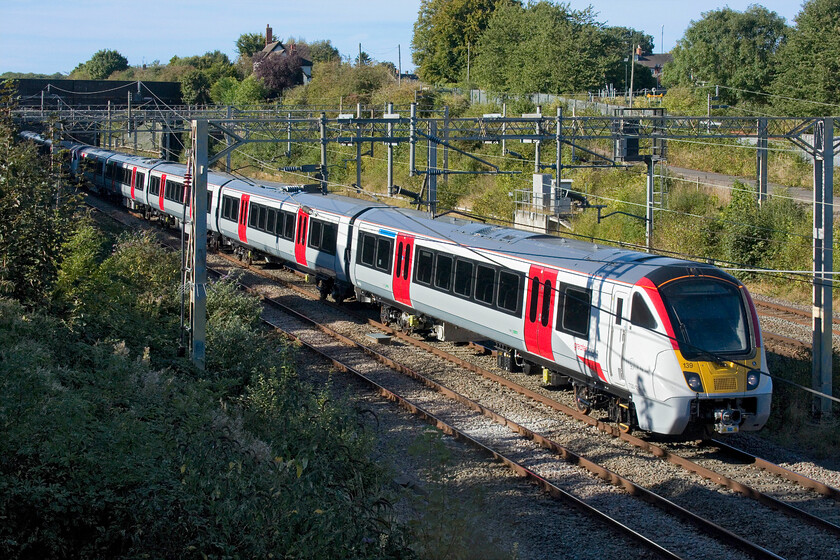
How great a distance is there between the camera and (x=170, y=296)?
16766 mm

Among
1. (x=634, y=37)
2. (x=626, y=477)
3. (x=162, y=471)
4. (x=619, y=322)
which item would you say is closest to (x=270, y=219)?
(x=619, y=322)

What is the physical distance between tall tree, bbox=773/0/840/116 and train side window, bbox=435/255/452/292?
3039cm

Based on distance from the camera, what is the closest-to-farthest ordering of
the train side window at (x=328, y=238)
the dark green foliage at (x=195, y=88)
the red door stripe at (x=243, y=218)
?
the train side window at (x=328, y=238)
the red door stripe at (x=243, y=218)
the dark green foliage at (x=195, y=88)

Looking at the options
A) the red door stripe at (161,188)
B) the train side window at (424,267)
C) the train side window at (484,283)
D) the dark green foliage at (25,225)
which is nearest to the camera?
the dark green foliage at (25,225)

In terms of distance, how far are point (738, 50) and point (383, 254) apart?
137 feet

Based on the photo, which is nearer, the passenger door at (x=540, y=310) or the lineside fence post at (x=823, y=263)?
the passenger door at (x=540, y=310)

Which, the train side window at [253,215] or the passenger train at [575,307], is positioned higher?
the train side window at [253,215]

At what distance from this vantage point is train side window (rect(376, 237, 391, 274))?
57.4ft

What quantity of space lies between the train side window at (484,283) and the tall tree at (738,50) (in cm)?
3941

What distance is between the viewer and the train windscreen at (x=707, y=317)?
34.8 feet

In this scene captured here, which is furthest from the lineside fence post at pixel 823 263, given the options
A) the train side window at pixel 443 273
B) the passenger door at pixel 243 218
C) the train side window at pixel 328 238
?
the passenger door at pixel 243 218

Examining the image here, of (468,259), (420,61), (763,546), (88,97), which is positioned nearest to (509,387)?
(468,259)

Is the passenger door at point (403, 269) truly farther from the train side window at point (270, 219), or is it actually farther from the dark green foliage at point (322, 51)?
the dark green foliage at point (322, 51)

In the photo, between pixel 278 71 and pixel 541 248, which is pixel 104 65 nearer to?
pixel 278 71
